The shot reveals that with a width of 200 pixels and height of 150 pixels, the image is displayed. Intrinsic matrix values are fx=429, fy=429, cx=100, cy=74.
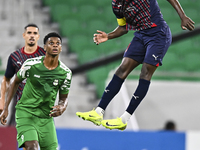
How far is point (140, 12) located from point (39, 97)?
148 cm

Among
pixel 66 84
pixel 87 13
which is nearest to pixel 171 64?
pixel 87 13

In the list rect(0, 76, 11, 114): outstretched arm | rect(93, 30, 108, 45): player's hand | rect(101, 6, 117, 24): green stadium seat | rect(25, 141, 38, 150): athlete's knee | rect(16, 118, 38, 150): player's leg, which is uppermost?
rect(101, 6, 117, 24): green stadium seat

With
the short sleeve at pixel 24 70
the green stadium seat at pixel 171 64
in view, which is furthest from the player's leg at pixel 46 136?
the green stadium seat at pixel 171 64

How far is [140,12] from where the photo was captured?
380 centimetres

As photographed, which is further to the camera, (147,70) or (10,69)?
(10,69)

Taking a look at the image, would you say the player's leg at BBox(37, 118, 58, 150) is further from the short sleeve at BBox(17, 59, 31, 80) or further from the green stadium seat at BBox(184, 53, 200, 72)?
the green stadium seat at BBox(184, 53, 200, 72)

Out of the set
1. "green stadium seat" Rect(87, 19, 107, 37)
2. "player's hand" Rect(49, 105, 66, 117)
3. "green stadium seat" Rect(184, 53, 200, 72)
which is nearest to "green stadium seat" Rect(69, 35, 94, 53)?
"green stadium seat" Rect(87, 19, 107, 37)

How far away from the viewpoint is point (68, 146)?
642cm

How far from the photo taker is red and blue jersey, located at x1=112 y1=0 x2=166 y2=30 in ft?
12.5

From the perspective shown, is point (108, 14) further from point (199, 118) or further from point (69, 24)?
point (199, 118)

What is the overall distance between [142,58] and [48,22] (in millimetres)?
6635

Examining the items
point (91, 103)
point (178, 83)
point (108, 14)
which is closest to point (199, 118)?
point (178, 83)

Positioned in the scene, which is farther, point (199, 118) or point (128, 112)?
point (199, 118)

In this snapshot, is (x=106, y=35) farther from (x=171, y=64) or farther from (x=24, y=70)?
(x=171, y=64)
